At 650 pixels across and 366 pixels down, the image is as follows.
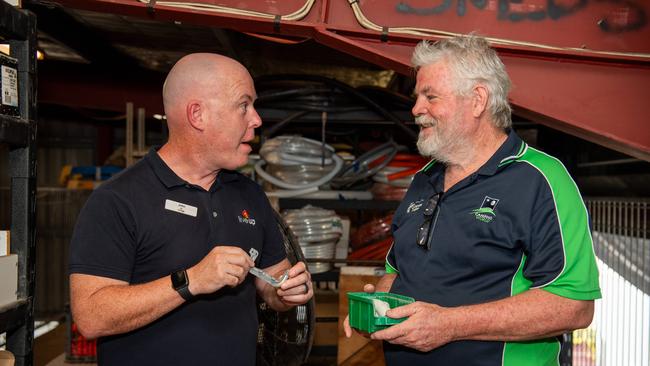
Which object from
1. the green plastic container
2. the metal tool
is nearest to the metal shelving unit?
the metal tool

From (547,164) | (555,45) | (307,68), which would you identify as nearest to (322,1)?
(555,45)

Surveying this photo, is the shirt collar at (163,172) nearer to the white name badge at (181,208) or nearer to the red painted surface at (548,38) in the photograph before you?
the white name badge at (181,208)

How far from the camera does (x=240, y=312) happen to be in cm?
236

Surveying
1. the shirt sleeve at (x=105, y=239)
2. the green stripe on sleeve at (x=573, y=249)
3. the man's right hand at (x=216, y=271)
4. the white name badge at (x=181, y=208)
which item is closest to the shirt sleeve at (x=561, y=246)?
the green stripe on sleeve at (x=573, y=249)

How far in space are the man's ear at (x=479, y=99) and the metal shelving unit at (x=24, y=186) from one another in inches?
59.7

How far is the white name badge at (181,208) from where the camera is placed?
7.35ft

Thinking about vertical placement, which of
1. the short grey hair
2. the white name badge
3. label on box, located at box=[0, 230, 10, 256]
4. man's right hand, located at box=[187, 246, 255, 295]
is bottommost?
man's right hand, located at box=[187, 246, 255, 295]

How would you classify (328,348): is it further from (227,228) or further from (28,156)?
(28,156)

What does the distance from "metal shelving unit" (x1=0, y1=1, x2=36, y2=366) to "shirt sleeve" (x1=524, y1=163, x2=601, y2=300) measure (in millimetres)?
1592

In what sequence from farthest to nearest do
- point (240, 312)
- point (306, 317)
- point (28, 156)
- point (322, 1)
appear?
point (306, 317)
point (322, 1)
point (240, 312)
point (28, 156)

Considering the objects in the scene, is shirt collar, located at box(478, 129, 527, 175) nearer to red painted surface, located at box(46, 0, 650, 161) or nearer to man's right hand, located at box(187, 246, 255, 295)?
red painted surface, located at box(46, 0, 650, 161)

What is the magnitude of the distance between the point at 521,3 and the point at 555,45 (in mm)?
259

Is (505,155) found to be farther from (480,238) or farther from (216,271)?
(216,271)

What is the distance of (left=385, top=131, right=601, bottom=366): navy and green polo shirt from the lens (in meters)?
2.04
